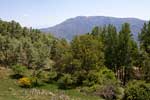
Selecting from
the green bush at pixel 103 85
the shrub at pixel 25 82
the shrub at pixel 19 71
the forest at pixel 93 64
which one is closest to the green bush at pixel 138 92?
the forest at pixel 93 64

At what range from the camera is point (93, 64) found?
70.6 metres

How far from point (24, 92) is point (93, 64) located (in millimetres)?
18866

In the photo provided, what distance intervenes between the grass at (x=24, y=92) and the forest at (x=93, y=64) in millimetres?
1486

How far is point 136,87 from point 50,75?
931 inches

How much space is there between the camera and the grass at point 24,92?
172 ft

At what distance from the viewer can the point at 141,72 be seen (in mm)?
74375

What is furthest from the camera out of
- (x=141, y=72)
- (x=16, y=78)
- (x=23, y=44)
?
(x=23, y=44)

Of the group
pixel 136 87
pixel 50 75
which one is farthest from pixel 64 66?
pixel 136 87

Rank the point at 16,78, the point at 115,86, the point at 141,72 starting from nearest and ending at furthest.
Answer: the point at 115,86, the point at 16,78, the point at 141,72

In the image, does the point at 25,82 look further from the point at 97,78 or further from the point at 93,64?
the point at 93,64

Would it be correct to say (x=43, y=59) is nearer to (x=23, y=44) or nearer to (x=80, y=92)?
(x=23, y=44)

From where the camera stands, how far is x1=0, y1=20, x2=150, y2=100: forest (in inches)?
2554

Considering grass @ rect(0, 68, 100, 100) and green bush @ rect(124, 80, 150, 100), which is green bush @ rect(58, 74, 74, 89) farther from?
green bush @ rect(124, 80, 150, 100)

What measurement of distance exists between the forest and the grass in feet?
4.88
